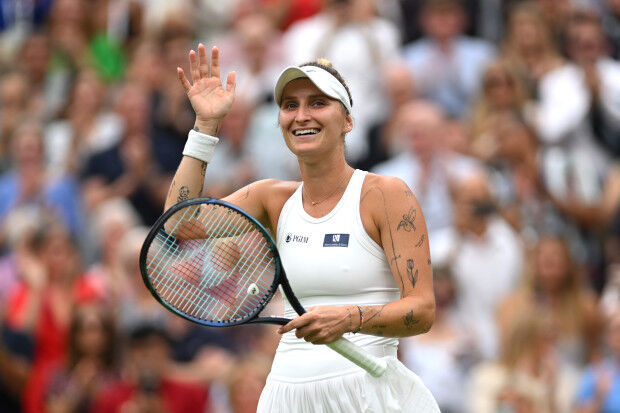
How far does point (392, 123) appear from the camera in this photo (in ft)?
30.8

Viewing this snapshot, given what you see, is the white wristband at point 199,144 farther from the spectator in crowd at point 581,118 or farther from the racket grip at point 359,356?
the spectator in crowd at point 581,118

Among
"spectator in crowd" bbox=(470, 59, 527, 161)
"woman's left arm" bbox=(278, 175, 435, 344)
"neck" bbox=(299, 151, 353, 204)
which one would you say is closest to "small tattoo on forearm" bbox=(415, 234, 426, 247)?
"woman's left arm" bbox=(278, 175, 435, 344)

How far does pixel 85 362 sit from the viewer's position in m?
8.30

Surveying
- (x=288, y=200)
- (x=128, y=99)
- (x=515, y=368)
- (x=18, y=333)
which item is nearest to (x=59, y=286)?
(x=18, y=333)

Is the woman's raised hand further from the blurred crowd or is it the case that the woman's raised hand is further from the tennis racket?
the blurred crowd

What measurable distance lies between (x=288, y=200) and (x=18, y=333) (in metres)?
4.30

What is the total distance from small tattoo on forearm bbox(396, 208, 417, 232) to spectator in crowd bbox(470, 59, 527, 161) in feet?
14.6

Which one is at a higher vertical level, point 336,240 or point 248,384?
point 336,240

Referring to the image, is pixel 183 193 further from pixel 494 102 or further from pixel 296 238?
pixel 494 102

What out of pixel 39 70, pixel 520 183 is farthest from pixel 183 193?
pixel 39 70

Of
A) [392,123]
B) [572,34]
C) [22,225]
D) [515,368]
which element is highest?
[572,34]

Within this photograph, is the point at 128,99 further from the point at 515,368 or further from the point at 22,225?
the point at 515,368

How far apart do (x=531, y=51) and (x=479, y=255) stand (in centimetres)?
218

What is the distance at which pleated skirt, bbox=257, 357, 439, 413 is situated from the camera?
4.56 metres
